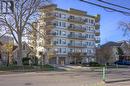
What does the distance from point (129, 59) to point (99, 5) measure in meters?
98.5

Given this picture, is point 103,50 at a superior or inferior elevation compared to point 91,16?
inferior

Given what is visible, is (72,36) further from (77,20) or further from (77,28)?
(77,20)

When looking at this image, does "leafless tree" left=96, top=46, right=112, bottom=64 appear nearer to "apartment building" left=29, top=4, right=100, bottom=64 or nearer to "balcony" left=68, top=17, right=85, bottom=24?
"apartment building" left=29, top=4, right=100, bottom=64

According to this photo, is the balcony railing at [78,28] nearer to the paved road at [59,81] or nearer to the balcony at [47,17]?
the balcony at [47,17]

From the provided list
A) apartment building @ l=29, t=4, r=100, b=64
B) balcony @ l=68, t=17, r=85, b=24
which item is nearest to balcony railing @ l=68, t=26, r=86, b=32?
apartment building @ l=29, t=4, r=100, b=64

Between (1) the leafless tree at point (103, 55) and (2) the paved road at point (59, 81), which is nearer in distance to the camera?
(2) the paved road at point (59, 81)

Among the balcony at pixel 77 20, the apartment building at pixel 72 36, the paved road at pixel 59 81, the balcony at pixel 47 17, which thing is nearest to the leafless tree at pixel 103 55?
the apartment building at pixel 72 36

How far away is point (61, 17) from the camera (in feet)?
366

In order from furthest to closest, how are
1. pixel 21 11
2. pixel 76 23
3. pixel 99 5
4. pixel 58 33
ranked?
pixel 76 23 → pixel 58 33 → pixel 21 11 → pixel 99 5

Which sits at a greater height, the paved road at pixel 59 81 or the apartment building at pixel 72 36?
the apartment building at pixel 72 36

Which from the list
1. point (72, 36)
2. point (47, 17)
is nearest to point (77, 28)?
point (72, 36)

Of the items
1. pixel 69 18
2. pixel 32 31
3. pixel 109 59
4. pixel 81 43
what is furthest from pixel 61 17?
pixel 32 31

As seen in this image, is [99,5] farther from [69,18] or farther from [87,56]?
[87,56]

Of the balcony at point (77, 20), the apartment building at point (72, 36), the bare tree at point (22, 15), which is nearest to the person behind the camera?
the bare tree at point (22, 15)
